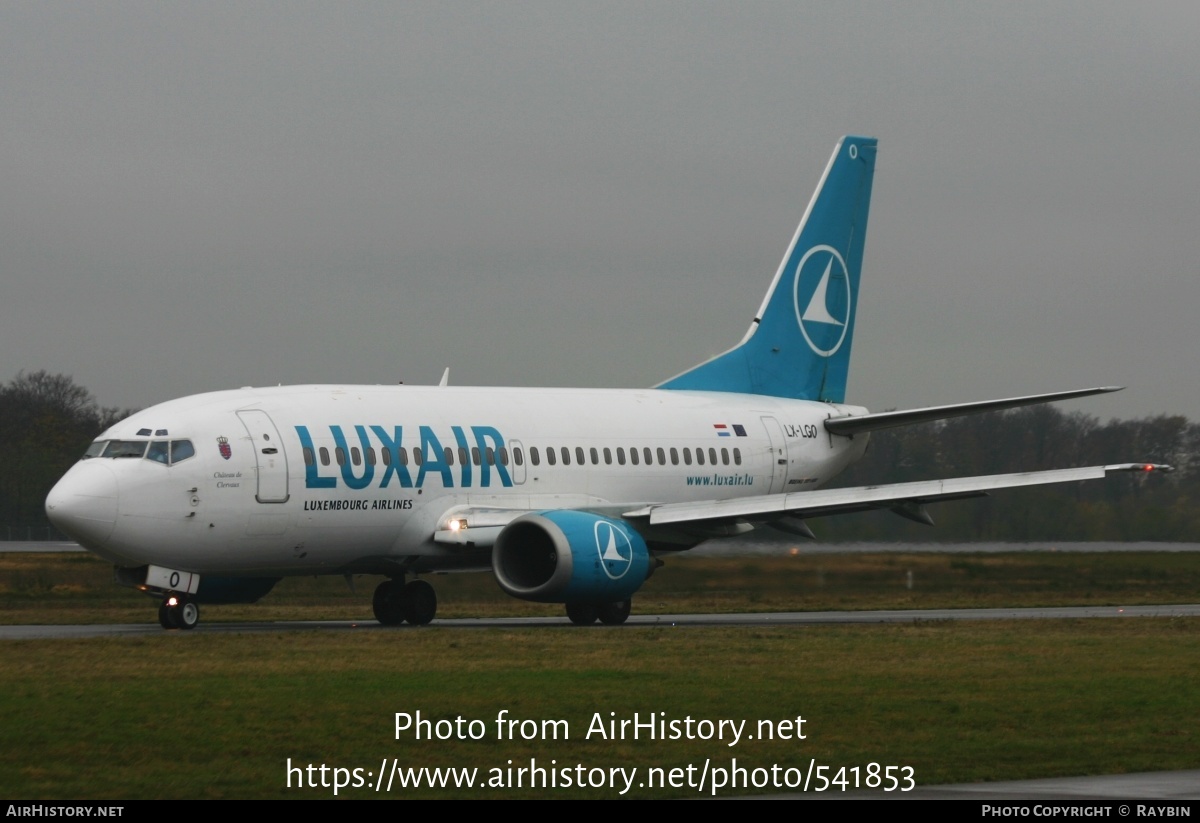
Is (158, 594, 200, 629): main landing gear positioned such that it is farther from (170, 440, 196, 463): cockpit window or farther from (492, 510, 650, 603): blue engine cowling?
(492, 510, 650, 603): blue engine cowling

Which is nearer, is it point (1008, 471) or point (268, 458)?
point (268, 458)

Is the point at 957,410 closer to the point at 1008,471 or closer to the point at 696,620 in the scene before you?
the point at 696,620

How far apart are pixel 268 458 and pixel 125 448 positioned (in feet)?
7.12

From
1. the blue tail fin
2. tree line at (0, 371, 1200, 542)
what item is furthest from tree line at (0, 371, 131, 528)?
the blue tail fin

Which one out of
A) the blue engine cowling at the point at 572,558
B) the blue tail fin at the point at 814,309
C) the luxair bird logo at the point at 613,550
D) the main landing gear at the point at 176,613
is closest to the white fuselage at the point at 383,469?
the main landing gear at the point at 176,613

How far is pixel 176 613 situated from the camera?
30141mm

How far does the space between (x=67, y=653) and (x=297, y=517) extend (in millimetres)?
6278

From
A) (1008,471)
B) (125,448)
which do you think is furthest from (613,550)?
(1008,471)

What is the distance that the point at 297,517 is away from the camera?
30.2 metres

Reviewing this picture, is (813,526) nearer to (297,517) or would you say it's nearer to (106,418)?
(297,517)

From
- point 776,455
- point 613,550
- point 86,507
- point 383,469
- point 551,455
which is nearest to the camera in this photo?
point 86,507

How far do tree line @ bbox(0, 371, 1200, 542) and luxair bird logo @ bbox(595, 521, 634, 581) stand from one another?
12.4 meters

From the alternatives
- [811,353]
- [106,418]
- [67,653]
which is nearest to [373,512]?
[67,653]

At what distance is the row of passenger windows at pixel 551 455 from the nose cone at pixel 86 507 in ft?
11.1
